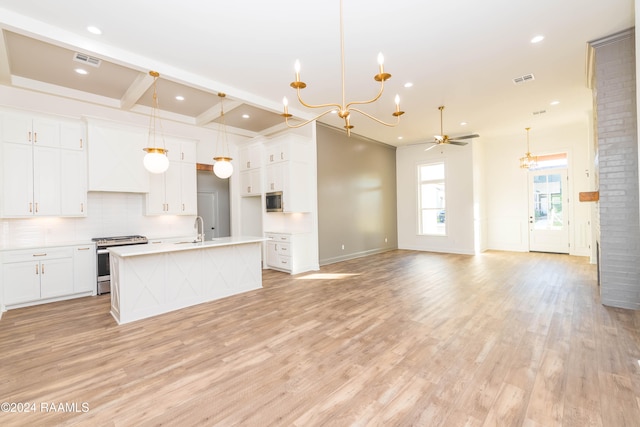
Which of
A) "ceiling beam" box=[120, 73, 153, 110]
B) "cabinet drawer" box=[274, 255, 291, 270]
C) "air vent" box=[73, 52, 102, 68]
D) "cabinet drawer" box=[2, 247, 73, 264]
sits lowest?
"cabinet drawer" box=[274, 255, 291, 270]

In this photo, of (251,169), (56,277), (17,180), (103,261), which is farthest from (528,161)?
(17,180)

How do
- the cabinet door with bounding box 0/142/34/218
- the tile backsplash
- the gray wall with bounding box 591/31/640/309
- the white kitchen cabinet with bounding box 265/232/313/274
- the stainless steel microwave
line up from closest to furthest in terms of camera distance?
the gray wall with bounding box 591/31/640/309 < the cabinet door with bounding box 0/142/34/218 < the tile backsplash < the white kitchen cabinet with bounding box 265/232/313/274 < the stainless steel microwave

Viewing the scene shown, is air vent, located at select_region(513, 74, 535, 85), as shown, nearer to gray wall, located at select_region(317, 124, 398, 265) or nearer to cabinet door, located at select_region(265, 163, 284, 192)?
gray wall, located at select_region(317, 124, 398, 265)

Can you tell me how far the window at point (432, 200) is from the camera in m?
8.80

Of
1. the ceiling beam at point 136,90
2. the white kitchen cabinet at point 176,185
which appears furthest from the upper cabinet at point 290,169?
the ceiling beam at point 136,90

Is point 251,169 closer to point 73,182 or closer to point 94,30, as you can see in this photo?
point 73,182

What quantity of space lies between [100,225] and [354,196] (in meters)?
5.56

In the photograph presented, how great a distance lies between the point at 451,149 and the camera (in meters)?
8.44

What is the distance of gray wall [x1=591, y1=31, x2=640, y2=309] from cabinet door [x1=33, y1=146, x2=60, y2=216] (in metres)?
7.72

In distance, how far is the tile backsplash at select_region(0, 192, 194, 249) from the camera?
174 inches

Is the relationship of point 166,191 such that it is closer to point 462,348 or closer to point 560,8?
point 462,348

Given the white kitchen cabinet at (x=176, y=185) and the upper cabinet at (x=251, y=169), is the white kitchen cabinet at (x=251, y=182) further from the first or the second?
the white kitchen cabinet at (x=176, y=185)

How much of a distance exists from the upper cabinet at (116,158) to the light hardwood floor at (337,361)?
194 centimetres

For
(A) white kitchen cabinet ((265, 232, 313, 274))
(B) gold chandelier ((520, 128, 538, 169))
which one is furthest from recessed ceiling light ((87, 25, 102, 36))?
(B) gold chandelier ((520, 128, 538, 169))
